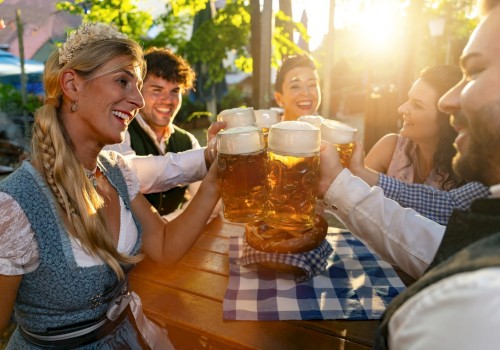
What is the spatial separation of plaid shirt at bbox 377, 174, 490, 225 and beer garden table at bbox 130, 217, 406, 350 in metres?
0.73

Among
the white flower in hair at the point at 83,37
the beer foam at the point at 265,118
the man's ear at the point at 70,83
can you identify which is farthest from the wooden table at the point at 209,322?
the white flower in hair at the point at 83,37

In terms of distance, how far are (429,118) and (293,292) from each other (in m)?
1.50

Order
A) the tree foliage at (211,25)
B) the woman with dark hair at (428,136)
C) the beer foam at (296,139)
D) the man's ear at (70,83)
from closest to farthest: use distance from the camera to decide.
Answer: the beer foam at (296,139), the man's ear at (70,83), the woman with dark hair at (428,136), the tree foliage at (211,25)

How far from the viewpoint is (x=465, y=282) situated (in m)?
0.49

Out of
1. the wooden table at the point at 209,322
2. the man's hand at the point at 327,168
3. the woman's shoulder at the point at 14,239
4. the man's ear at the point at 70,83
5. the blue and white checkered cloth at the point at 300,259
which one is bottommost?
the wooden table at the point at 209,322

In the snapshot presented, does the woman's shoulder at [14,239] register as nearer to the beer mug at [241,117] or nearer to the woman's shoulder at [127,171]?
the woman's shoulder at [127,171]

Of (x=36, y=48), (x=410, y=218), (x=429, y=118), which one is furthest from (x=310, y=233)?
(x=36, y=48)

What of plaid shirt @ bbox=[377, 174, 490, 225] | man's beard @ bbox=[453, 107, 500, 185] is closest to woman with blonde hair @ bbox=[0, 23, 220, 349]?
plaid shirt @ bbox=[377, 174, 490, 225]

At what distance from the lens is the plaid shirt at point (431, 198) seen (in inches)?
69.6

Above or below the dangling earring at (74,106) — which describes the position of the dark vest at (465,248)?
below

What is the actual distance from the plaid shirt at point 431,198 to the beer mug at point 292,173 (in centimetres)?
68

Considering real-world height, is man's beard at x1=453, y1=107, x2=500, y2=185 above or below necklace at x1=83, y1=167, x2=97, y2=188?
above

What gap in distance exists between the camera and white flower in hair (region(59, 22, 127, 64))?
138 cm

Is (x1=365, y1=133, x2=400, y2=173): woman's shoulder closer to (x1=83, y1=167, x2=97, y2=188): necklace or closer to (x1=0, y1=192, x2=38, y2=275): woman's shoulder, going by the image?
(x1=83, y1=167, x2=97, y2=188): necklace
